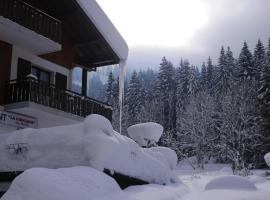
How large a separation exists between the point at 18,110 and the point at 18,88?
Answer: 72cm

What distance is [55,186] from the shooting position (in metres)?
5.73

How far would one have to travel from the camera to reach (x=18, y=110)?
545 inches

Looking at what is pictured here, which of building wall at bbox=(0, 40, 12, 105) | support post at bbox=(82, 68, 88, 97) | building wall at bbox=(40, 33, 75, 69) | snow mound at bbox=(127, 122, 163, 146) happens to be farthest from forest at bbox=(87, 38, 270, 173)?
building wall at bbox=(0, 40, 12, 105)

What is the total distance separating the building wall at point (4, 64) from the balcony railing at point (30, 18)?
118 cm

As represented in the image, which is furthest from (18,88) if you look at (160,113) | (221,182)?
(160,113)

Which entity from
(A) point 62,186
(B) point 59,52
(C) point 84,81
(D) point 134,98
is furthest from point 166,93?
(A) point 62,186

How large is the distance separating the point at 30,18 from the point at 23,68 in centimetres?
189

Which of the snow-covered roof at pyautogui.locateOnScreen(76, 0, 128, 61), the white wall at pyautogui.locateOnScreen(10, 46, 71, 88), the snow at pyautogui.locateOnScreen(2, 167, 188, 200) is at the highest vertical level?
the snow-covered roof at pyautogui.locateOnScreen(76, 0, 128, 61)

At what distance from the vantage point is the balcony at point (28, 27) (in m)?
13.3

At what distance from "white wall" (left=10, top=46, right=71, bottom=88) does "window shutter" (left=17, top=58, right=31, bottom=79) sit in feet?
0.49

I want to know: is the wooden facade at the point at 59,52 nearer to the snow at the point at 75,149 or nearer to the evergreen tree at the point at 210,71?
the snow at the point at 75,149

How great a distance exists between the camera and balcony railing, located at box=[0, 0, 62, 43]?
43.7 feet

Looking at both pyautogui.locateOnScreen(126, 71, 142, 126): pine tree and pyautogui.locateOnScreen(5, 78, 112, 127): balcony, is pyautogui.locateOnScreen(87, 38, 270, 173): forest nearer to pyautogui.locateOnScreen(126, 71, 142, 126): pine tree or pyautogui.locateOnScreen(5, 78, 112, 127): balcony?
pyautogui.locateOnScreen(126, 71, 142, 126): pine tree

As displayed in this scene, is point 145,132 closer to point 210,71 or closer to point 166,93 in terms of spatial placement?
point 166,93
